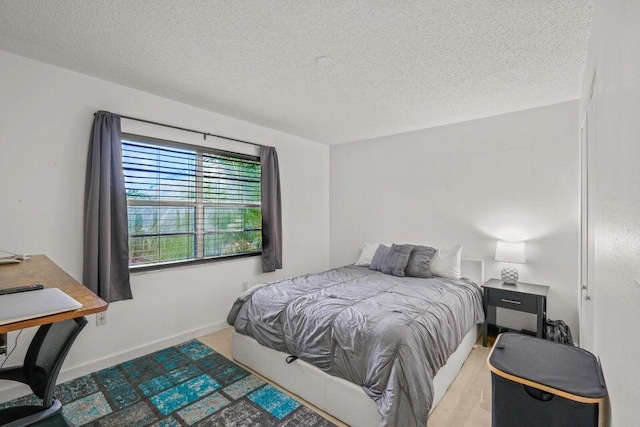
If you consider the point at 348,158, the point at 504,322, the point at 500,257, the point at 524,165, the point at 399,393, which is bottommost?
the point at 504,322

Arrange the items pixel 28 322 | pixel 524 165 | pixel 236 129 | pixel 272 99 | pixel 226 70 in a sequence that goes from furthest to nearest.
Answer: pixel 236 129, pixel 524 165, pixel 272 99, pixel 226 70, pixel 28 322

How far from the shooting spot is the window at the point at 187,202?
2.76 metres

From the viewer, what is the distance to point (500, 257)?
9.92 feet

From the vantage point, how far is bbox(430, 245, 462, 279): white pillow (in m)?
3.24

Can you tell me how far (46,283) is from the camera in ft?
3.95

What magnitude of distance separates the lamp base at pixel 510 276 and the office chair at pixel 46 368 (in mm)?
3418

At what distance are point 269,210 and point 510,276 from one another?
8.92 feet

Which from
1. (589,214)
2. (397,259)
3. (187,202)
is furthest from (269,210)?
(589,214)

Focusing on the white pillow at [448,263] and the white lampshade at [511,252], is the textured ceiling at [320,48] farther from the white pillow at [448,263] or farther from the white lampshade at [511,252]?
the white pillow at [448,263]

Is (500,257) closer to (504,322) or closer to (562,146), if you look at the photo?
(504,322)

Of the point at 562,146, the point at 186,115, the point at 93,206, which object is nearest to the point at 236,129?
the point at 186,115

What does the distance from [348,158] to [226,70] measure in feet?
8.37

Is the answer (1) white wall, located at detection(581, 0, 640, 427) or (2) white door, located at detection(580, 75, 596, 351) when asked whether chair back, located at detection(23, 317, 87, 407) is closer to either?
(1) white wall, located at detection(581, 0, 640, 427)

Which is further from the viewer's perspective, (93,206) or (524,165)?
(524,165)
